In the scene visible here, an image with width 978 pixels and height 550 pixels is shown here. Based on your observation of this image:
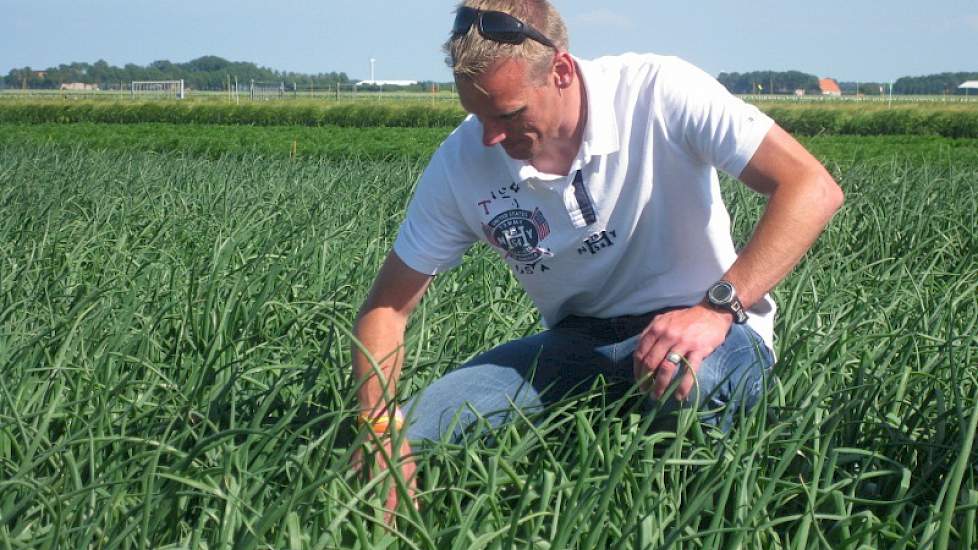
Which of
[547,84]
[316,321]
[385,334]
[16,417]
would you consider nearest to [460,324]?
[316,321]

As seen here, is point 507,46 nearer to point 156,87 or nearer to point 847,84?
point 156,87

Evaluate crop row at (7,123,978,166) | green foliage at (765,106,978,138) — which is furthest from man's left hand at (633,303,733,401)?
green foliage at (765,106,978,138)

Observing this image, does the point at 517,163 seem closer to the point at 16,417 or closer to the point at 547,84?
the point at 547,84

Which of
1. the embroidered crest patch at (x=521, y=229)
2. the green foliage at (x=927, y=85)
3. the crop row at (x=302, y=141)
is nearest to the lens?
the embroidered crest patch at (x=521, y=229)

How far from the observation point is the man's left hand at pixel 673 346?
1.71 m

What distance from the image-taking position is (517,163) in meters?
2.01

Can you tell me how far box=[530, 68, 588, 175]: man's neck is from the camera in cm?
199

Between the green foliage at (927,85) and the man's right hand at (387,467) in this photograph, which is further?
the green foliage at (927,85)

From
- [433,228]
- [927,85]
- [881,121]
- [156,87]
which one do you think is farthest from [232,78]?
[433,228]

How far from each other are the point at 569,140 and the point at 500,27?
292 mm

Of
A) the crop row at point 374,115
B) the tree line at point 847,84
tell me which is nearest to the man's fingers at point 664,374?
the crop row at point 374,115

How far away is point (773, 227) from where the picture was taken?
183 cm

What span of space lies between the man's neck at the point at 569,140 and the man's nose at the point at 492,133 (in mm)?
150

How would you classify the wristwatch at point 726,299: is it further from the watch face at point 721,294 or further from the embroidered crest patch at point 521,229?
the embroidered crest patch at point 521,229
